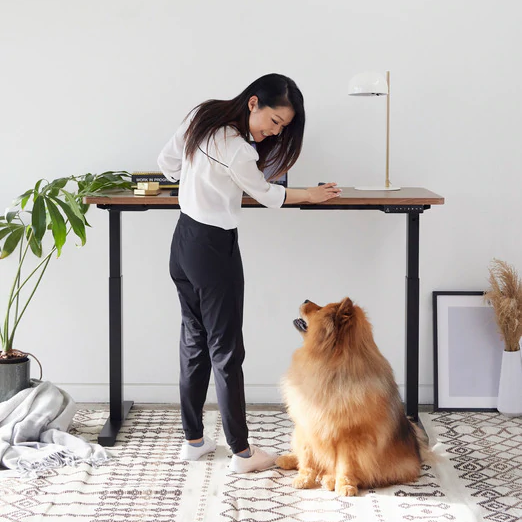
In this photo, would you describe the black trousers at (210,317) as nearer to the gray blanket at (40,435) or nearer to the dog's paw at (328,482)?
the dog's paw at (328,482)

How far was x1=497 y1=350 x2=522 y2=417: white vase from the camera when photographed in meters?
3.40

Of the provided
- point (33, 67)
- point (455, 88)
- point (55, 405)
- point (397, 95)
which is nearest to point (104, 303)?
point (55, 405)

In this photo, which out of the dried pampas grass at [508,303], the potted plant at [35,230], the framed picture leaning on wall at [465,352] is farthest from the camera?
the framed picture leaning on wall at [465,352]

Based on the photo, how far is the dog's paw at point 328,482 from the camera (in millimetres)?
2646

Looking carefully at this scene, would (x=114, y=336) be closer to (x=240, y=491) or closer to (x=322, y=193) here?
(x=240, y=491)

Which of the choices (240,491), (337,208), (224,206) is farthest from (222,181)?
(240,491)

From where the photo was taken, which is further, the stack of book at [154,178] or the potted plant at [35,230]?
the stack of book at [154,178]

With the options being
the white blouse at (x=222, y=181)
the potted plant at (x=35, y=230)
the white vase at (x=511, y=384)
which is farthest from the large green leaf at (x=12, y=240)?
the white vase at (x=511, y=384)

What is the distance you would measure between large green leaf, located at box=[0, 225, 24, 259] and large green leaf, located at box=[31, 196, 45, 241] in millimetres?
358

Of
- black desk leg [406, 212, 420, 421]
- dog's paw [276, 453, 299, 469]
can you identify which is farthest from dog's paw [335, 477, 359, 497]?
black desk leg [406, 212, 420, 421]

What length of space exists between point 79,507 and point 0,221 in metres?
1.44

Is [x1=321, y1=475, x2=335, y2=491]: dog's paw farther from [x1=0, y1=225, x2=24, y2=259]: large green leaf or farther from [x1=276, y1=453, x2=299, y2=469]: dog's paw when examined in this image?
[x1=0, y1=225, x2=24, y2=259]: large green leaf

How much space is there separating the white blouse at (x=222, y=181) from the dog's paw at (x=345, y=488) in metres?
0.96

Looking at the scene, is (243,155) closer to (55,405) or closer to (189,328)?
(189,328)
